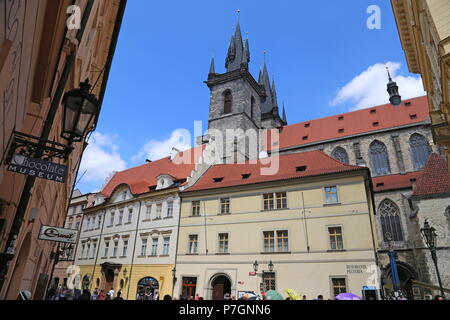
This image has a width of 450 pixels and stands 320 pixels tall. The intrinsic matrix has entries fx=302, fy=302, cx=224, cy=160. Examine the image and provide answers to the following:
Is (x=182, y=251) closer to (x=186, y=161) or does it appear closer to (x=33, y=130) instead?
(x=186, y=161)

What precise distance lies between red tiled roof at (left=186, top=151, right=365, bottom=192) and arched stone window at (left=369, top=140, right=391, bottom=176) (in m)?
19.3

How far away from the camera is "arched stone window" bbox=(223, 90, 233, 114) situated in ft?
155

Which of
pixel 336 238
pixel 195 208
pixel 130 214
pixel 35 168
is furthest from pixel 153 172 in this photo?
pixel 35 168

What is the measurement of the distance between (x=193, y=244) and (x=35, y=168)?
21.5 meters

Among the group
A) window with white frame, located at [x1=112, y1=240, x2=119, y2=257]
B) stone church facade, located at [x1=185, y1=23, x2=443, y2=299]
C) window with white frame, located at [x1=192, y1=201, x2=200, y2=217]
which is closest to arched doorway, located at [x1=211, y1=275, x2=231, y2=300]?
window with white frame, located at [x1=192, y1=201, x2=200, y2=217]

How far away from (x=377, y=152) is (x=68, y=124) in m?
43.3

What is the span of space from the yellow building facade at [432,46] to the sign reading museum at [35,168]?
9.52 m

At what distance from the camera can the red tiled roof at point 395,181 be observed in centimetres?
3472

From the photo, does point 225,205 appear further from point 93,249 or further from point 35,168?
point 35,168

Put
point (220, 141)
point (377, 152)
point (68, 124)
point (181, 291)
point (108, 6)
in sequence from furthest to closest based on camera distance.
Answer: point (220, 141), point (377, 152), point (181, 291), point (108, 6), point (68, 124)

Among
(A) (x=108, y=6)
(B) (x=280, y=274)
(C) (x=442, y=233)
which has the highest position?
(A) (x=108, y=6)

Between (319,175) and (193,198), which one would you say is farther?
(193,198)
